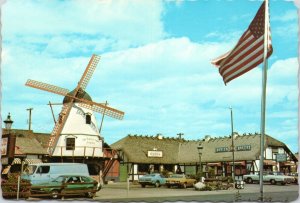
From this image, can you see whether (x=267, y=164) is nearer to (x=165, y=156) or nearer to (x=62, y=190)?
(x=165, y=156)

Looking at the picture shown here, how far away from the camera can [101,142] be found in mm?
27375

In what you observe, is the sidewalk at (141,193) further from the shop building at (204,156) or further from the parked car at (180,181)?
the shop building at (204,156)

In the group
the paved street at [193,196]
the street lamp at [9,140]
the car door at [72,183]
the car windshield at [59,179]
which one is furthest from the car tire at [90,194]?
the street lamp at [9,140]

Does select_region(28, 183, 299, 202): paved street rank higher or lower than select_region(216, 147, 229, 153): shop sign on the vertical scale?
lower

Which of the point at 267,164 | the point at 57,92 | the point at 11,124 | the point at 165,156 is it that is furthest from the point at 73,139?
the point at 267,164

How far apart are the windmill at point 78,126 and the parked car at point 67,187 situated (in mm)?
8551

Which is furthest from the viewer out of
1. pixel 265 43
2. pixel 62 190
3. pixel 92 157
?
pixel 92 157

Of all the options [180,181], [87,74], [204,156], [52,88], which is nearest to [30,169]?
[52,88]

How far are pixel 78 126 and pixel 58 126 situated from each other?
1.13m

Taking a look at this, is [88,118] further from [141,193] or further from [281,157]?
[281,157]

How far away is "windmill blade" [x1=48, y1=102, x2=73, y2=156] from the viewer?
83.7 ft

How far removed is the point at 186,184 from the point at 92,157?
18.0ft

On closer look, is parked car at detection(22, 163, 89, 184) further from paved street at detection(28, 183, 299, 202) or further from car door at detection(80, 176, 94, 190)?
paved street at detection(28, 183, 299, 202)

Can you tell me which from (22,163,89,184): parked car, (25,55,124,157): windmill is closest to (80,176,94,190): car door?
(22,163,89,184): parked car
